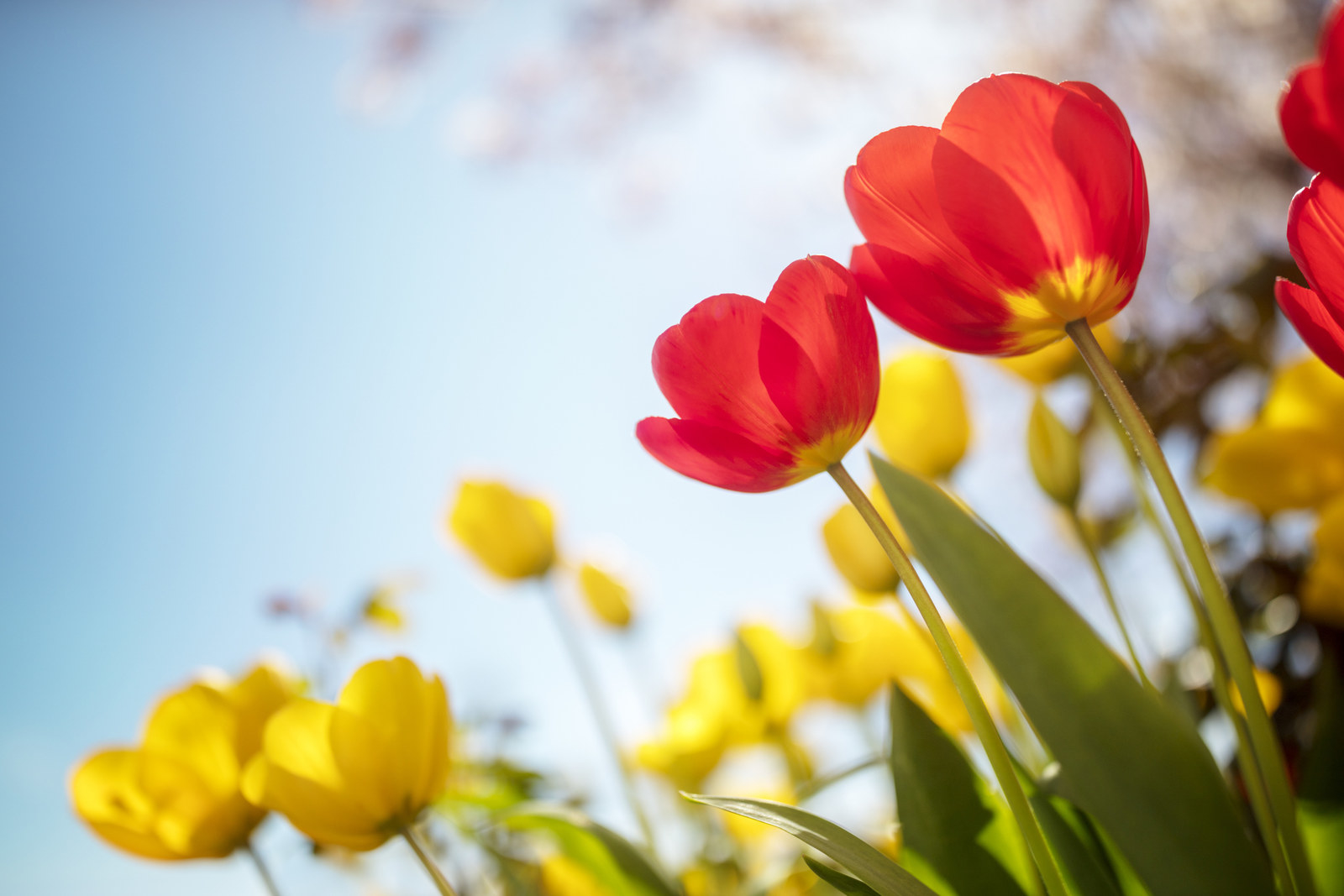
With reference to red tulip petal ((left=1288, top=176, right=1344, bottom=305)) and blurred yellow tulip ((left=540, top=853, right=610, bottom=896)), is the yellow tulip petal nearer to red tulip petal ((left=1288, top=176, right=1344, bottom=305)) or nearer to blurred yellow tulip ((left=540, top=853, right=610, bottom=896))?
red tulip petal ((left=1288, top=176, right=1344, bottom=305))

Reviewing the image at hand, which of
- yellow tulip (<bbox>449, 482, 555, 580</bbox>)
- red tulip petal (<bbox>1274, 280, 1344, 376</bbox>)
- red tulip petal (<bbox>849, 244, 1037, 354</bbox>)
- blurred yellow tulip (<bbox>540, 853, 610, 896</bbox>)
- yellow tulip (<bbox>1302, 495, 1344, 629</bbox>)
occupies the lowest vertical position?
yellow tulip (<bbox>1302, 495, 1344, 629</bbox>)

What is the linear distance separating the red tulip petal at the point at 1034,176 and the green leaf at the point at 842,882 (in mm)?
160

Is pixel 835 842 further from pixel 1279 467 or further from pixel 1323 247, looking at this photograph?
pixel 1279 467

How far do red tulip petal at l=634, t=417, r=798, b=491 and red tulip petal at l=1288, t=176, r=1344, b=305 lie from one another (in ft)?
0.40

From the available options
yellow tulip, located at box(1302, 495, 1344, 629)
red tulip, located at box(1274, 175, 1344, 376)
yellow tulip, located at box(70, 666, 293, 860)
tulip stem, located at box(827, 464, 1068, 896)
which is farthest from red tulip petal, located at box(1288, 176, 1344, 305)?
yellow tulip, located at box(70, 666, 293, 860)

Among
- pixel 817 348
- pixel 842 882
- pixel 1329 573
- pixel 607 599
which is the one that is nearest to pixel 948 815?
pixel 842 882

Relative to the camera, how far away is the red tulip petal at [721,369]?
0.68 feet

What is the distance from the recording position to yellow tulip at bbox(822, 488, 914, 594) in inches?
14.7

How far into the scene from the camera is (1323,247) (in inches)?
7.3

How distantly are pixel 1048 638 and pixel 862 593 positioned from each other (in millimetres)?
169

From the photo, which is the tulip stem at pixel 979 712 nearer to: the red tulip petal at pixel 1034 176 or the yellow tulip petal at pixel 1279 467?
the red tulip petal at pixel 1034 176

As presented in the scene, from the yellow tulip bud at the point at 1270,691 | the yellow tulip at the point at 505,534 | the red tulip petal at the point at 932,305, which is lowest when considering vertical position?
the yellow tulip bud at the point at 1270,691

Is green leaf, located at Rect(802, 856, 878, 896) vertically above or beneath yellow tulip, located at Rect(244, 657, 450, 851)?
beneath

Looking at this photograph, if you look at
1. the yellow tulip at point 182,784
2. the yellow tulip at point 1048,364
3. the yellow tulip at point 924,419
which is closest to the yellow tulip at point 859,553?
the yellow tulip at point 924,419
